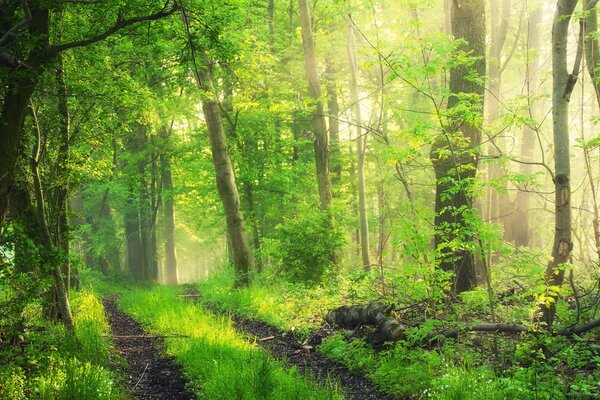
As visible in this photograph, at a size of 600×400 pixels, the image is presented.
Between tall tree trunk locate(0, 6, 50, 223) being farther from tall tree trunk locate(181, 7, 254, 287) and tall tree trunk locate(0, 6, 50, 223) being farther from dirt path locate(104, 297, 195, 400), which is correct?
tall tree trunk locate(181, 7, 254, 287)

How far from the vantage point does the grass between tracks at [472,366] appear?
402 centimetres

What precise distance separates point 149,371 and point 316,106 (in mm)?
8483

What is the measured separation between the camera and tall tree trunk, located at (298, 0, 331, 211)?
12.2 meters

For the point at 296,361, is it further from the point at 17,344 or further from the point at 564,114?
the point at 564,114

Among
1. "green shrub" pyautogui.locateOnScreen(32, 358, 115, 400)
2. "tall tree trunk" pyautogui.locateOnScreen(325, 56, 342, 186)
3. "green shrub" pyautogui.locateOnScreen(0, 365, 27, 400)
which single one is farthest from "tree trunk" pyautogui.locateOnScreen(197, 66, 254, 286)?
"green shrub" pyautogui.locateOnScreen(0, 365, 27, 400)

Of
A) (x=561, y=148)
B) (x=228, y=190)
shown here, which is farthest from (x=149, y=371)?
(x=228, y=190)

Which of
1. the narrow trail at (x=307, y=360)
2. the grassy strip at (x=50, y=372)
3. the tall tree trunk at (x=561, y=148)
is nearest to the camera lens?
the grassy strip at (x=50, y=372)

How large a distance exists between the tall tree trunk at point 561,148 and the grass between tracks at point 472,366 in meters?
0.61

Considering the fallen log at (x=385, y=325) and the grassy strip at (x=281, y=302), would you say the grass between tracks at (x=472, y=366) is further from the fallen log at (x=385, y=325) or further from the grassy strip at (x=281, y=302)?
the grassy strip at (x=281, y=302)

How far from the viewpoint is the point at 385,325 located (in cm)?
620

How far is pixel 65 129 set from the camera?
6125mm

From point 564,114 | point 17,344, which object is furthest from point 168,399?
point 564,114

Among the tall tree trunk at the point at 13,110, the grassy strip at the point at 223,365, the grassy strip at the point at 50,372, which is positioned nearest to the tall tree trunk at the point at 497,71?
the grassy strip at the point at 223,365

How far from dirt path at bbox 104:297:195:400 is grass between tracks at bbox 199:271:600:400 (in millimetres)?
2240
